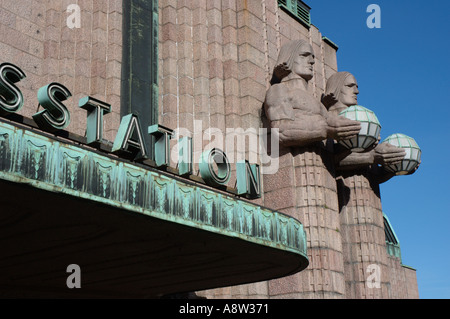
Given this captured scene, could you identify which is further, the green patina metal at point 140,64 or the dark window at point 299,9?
the dark window at point 299,9

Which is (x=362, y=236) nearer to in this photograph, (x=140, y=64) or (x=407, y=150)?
(x=407, y=150)

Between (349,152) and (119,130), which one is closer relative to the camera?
(119,130)

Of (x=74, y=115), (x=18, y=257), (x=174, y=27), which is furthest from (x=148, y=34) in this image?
(x=18, y=257)

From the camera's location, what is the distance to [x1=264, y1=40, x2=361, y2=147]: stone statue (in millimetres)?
22406

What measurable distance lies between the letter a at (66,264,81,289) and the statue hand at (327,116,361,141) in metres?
9.69

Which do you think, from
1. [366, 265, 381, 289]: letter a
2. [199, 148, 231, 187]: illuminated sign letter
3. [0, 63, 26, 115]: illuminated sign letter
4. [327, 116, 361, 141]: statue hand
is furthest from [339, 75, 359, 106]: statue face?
[0, 63, 26, 115]: illuminated sign letter

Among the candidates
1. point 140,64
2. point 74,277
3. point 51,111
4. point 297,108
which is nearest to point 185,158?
point 51,111

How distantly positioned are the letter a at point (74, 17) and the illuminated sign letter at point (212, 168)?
743 centimetres

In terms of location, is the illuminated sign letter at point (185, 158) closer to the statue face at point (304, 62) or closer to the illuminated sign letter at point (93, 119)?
the illuminated sign letter at point (93, 119)

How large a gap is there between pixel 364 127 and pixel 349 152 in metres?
1.41

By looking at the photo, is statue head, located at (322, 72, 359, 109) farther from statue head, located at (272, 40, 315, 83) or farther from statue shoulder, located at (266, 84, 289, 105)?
statue shoulder, located at (266, 84, 289, 105)

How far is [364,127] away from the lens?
2322 centimetres

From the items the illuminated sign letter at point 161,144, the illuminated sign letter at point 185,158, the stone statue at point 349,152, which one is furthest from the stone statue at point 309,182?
the illuminated sign letter at point 161,144

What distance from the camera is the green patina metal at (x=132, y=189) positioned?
36.3 feet
